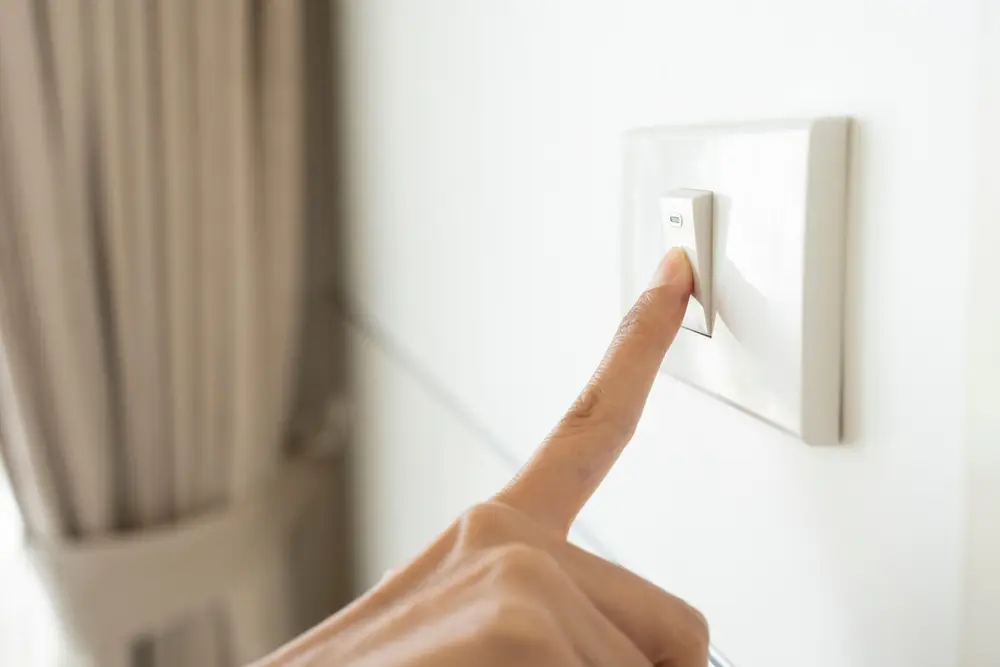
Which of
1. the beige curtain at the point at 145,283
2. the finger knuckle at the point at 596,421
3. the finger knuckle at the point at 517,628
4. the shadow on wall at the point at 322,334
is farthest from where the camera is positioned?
the shadow on wall at the point at 322,334

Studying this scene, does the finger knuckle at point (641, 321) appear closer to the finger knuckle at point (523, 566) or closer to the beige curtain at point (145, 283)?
the finger knuckle at point (523, 566)

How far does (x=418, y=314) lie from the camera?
0.87 m

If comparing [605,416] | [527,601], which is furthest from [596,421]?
[527,601]

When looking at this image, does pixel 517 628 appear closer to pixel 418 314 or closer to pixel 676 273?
pixel 676 273

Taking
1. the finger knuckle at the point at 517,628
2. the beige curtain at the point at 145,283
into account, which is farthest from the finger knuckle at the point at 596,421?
the beige curtain at the point at 145,283

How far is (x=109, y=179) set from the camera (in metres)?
1.09

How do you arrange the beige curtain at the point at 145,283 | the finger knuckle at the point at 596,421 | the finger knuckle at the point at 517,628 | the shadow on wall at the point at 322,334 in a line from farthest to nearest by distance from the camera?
the shadow on wall at the point at 322,334
the beige curtain at the point at 145,283
the finger knuckle at the point at 596,421
the finger knuckle at the point at 517,628

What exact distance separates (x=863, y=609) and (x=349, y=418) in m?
1.08

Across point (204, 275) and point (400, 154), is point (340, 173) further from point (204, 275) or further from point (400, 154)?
point (400, 154)

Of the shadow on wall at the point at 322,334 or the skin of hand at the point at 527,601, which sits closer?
the skin of hand at the point at 527,601

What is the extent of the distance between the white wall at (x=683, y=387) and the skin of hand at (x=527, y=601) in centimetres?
7

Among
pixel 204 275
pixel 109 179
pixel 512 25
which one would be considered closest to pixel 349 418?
pixel 204 275

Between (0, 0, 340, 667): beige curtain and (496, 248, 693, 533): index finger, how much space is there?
907 millimetres

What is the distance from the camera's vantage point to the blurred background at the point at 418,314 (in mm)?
266
